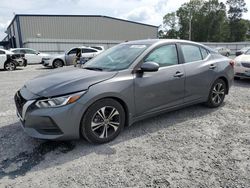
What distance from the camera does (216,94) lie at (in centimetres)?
483

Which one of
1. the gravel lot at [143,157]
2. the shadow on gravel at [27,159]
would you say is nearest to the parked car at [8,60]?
the gravel lot at [143,157]

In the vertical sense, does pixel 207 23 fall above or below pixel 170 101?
above

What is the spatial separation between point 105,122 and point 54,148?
0.84 metres

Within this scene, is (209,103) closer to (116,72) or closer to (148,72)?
(148,72)

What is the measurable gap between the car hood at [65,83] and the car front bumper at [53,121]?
0.20 metres

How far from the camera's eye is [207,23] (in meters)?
58.7

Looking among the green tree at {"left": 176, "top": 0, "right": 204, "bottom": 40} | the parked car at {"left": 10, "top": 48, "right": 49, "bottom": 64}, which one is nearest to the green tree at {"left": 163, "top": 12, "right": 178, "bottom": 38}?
the green tree at {"left": 176, "top": 0, "right": 204, "bottom": 40}

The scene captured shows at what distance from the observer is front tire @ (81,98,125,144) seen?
10.2 ft

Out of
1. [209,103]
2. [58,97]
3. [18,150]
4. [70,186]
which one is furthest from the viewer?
[209,103]

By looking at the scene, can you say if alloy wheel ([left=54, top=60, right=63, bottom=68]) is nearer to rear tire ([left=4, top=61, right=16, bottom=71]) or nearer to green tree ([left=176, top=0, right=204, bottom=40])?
rear tire ([left=4, top=61, right=16, bottom=71])

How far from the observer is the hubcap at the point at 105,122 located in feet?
10.4

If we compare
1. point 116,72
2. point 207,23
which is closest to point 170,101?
point 116,72

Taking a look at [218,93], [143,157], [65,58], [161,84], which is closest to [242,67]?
[218,93]

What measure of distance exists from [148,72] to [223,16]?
6358 centimetres
